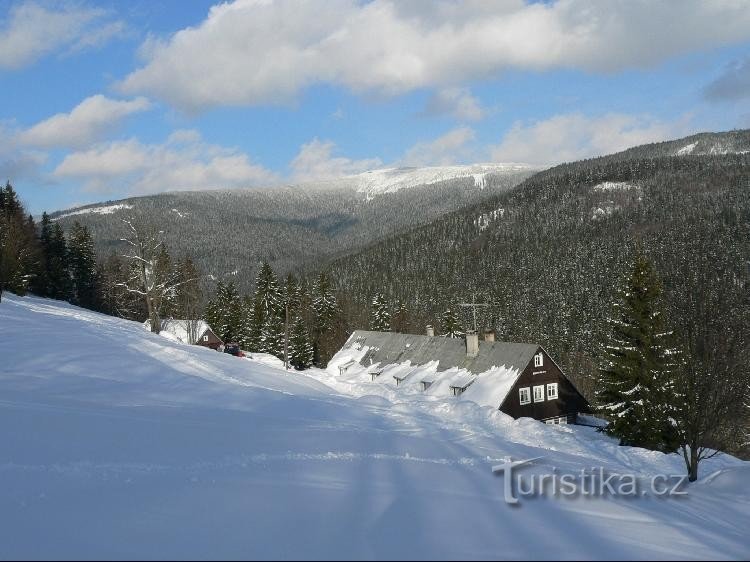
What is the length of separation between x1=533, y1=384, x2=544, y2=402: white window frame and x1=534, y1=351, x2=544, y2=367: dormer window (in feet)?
4.07

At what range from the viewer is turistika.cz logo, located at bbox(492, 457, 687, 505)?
7.70 metres

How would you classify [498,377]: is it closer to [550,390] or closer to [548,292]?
[550,390]

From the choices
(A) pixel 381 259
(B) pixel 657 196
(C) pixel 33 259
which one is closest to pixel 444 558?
(C) pixel 33 259

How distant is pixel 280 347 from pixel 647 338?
4109 cm

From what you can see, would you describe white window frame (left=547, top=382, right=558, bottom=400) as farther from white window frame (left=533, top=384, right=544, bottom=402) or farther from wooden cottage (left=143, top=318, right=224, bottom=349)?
wooden cottage (left=143, top=318, right=224, bottom=349)

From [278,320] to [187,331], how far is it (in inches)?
836

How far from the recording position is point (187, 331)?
38469mm

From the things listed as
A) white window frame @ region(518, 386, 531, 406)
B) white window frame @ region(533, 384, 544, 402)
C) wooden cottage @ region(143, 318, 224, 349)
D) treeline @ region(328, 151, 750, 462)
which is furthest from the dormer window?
wooden cottage @ region(143, 318, 224, 349)

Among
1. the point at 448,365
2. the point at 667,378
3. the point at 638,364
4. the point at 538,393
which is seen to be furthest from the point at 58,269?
the point at 667,378

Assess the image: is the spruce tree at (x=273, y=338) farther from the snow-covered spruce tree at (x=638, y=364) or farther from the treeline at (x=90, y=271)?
the snow-covered spruce tree at (x=638, y=364)

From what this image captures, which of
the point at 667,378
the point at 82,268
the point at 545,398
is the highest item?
the point at 82,268

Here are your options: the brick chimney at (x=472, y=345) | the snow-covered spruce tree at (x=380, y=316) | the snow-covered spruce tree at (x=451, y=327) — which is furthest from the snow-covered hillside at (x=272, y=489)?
the snow-covered spruce tree at (x=380, y=316)

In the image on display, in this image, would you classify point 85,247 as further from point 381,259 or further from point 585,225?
point 585,225

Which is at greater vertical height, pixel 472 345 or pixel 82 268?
pixel 82 268
